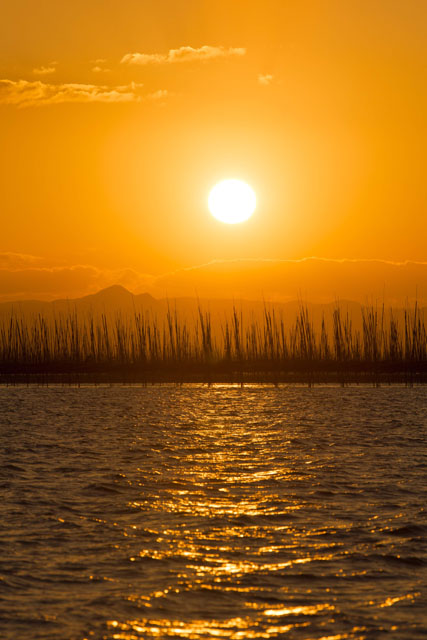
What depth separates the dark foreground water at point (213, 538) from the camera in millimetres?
7258

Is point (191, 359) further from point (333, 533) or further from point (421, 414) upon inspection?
point (333, 533)

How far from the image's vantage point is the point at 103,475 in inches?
607

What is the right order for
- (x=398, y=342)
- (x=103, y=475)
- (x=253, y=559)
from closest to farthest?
(x=253, y=559), (x=103, y=475), (x=398, y=342)

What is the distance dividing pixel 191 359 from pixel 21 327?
12339 mm

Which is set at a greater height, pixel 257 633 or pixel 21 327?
pixel 21 327

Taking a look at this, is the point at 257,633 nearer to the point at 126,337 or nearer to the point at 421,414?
the point at 421,414

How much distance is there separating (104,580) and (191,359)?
166 feet

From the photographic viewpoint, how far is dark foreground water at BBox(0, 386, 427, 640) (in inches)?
286

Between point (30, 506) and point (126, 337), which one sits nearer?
point (30, 506)


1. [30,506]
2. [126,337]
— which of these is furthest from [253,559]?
[126,337]

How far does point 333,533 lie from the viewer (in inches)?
412

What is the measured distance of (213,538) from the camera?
10.2 m

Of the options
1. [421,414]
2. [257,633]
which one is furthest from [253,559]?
[421,414]

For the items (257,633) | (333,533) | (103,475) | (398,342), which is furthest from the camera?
(398,342)
